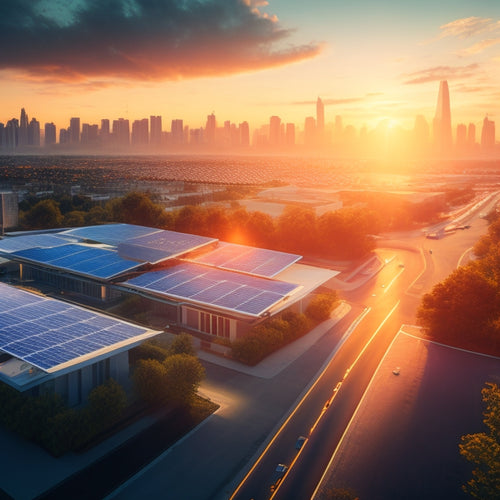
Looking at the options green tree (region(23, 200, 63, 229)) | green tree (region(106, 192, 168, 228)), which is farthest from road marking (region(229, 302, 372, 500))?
green tree (region(23, 200, 63, 229))

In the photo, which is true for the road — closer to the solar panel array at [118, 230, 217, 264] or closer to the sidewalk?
the sidewalk

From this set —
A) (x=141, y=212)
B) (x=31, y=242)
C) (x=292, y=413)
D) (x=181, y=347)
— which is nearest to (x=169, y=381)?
(x=181, y=347)

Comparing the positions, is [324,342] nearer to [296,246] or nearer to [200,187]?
[296,246]

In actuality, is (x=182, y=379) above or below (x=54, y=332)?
below

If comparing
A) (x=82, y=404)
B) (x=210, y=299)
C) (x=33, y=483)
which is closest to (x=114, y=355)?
(x=82, y=404)

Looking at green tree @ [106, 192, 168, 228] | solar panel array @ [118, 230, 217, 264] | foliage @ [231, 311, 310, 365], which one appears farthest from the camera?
green tree @ [106, 192, 168, 228]

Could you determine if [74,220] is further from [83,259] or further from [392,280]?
[392,280]

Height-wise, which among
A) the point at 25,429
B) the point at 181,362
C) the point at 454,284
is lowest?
the point at 25,429
